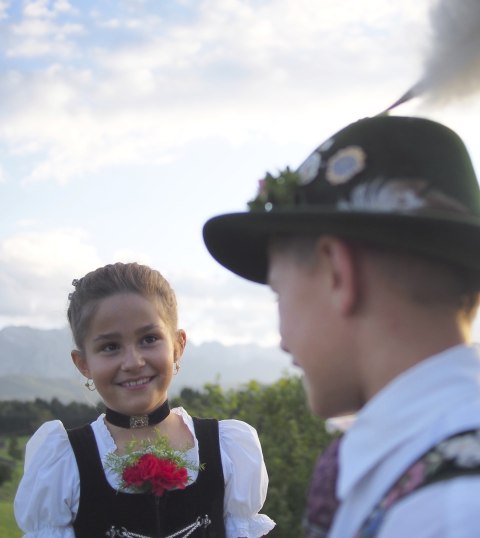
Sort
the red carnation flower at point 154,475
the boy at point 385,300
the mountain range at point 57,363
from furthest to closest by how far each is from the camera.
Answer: the mountain range at point 57,363 → the red carnation flower at point 154,475 → the boy at point 385,300

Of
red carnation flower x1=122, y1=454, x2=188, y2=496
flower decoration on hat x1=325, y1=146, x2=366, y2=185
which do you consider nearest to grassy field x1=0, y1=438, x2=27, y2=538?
red carnation flower x1=122, y1=454, x2=188, y2=496

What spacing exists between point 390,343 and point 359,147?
0.44 m

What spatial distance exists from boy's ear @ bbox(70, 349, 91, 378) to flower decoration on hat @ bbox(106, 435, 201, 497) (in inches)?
17.1

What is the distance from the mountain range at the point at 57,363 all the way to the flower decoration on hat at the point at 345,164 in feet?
132

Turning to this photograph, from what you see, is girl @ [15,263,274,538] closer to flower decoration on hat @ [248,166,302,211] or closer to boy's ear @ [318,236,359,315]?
flower decoration on hat @ [248,166,302,211]

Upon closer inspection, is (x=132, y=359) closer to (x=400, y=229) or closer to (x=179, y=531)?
(x=179, y=531)

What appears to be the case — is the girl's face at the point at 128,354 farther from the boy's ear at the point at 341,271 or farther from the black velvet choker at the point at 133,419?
the boy's ear at the point at 341,271

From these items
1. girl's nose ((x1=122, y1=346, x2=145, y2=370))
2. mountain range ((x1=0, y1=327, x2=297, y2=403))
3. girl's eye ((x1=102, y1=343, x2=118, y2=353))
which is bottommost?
girl's nose ((x1=122, y1=346, x2=145, y2=370))

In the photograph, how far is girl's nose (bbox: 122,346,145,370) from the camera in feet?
10.9

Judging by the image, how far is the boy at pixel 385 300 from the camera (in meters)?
1.36

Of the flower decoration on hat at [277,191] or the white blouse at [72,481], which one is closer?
the flower decoration on hat at [277,191]

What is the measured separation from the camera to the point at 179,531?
3211mm

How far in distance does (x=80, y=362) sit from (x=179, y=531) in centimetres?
89

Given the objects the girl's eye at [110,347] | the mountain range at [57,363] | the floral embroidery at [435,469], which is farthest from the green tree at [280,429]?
the mountain range at [57,363]
